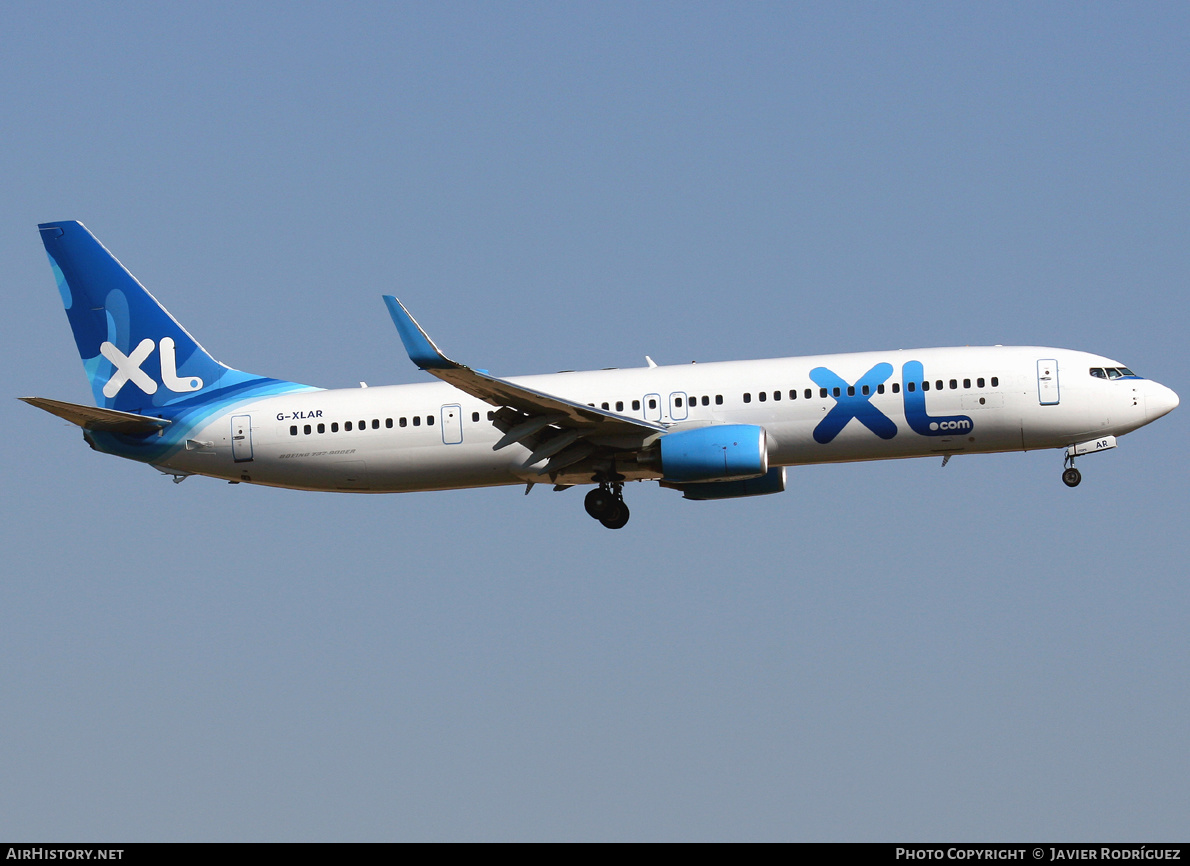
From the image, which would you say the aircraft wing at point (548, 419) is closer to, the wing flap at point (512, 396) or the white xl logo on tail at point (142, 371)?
the wing flap at point (512, 396)

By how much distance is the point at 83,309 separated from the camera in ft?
166

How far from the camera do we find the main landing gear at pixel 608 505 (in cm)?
4659

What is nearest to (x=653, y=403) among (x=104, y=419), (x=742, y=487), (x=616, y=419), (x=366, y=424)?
(x=616, y=419)

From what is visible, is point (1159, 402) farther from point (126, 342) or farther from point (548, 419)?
point (126, 342)

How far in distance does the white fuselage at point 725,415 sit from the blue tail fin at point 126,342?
1.96m

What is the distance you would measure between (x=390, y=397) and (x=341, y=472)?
2.74 metres

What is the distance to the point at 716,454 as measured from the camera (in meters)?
43.0

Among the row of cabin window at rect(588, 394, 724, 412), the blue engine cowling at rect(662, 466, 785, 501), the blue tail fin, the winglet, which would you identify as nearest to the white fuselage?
the row of cabin window at rect(588, 394, 724, 412)

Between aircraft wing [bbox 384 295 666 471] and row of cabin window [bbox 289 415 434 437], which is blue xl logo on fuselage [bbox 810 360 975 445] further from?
row of cabin window [bbox 289 415 434 437]

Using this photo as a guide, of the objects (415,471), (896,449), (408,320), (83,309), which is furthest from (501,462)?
(83,309)

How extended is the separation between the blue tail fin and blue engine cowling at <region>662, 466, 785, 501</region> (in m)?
13.5

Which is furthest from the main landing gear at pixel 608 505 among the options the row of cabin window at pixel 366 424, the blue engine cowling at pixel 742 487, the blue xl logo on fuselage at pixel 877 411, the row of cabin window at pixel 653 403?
the blue xl logo on fuselage at pixel 877 411

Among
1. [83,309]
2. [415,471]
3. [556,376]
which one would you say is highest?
[83,309]

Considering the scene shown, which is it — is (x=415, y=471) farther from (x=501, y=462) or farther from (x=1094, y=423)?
(x=1094, y=423)
